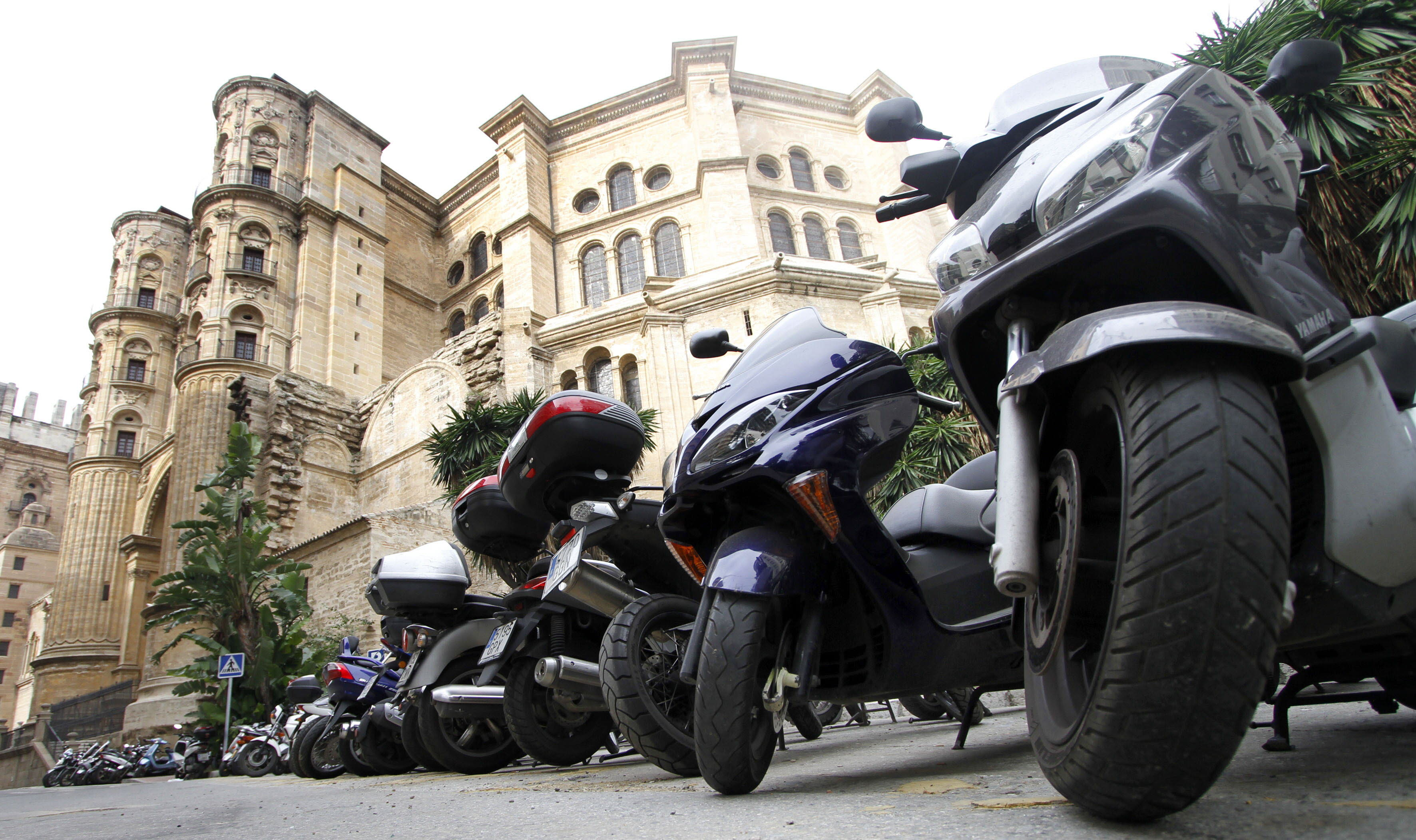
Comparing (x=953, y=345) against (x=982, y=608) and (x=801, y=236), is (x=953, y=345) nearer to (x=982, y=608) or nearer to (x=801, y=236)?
(x=982, y=608)

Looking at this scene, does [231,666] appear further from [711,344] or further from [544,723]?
[711,344]

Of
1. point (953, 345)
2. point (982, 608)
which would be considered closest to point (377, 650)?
point (982, 608)

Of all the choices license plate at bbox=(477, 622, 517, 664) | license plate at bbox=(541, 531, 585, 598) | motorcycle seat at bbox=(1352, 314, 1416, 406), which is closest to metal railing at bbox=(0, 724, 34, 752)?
license plate at bbox=(477, 622, 517, 664)

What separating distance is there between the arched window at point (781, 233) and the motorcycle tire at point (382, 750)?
27666mm

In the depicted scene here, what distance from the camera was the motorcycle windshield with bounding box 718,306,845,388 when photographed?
8.99 ft

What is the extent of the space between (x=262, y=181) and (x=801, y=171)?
23.1 meters

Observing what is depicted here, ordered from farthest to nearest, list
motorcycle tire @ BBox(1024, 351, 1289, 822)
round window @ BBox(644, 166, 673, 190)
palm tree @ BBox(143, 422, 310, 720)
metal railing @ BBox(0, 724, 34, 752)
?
round window @ BBox(644, 166, 673, 190) < metal railing @ BBox(0, 724, 34, 752) < palm tree @ BBox(143, 422, 310, 720) < motorcycle tire @ BBox(1024, 351, 1289, 822)

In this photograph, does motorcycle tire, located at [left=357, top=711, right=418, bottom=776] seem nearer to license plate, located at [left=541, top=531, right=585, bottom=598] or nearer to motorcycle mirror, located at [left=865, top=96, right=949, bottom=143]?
license plate, located at [left=541, top=531, right=585, bottom=598]

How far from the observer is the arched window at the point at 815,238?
32438mm

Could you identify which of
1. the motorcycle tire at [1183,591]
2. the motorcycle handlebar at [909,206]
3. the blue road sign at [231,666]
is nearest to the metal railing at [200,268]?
the blue road sign at [231,666]

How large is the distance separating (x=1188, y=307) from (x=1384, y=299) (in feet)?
21.0

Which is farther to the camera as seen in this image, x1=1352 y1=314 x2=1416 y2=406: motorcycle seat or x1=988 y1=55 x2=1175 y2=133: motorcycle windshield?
x1=988 y1=55 x2=1175 y2=133: motorcycle windshield

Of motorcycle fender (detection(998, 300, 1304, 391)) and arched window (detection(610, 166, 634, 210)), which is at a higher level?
arched window (detection(610, 166, 634, 210))

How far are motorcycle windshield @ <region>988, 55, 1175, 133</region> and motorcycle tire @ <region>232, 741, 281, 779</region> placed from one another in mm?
10931
